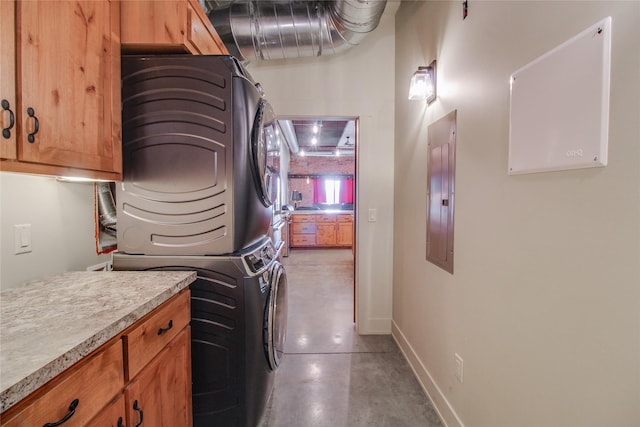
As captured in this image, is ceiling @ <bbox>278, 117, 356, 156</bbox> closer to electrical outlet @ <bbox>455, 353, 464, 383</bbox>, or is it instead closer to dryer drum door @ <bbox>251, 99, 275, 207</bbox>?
dryer drum door @ <bbox>251, 99, 275, 207</bbox>

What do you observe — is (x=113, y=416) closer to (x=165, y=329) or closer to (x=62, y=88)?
(x=165, y=329)

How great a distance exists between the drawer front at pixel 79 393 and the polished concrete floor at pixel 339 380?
1.17 m

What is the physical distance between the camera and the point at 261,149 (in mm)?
1563

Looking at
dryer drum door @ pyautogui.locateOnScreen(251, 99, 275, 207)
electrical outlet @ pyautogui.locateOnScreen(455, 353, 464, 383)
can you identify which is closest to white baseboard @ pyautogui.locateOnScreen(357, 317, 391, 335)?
electrical outlet @ pyautogui.locateOnScreen(455, 353, 464, 383)

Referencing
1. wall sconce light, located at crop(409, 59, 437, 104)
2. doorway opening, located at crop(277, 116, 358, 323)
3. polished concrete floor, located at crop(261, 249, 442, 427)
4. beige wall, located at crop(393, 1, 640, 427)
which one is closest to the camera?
beige wall, located at crop(393, 1, 640, 427)

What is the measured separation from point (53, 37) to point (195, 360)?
139cm

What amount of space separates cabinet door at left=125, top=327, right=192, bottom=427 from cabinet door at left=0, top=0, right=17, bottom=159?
2.67 feet

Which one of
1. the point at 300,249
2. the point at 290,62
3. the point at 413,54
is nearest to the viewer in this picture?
the point at 413,54

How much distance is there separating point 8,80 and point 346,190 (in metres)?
7.53

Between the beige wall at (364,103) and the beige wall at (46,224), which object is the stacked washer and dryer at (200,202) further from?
the beige wall at (364,103)

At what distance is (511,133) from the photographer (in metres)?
1.10

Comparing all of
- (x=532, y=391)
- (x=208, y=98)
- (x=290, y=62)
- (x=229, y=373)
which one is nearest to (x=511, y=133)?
(x=532, y=391)

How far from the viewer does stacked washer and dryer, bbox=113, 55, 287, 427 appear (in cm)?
137

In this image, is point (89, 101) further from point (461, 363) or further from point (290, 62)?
point (461, 363)
